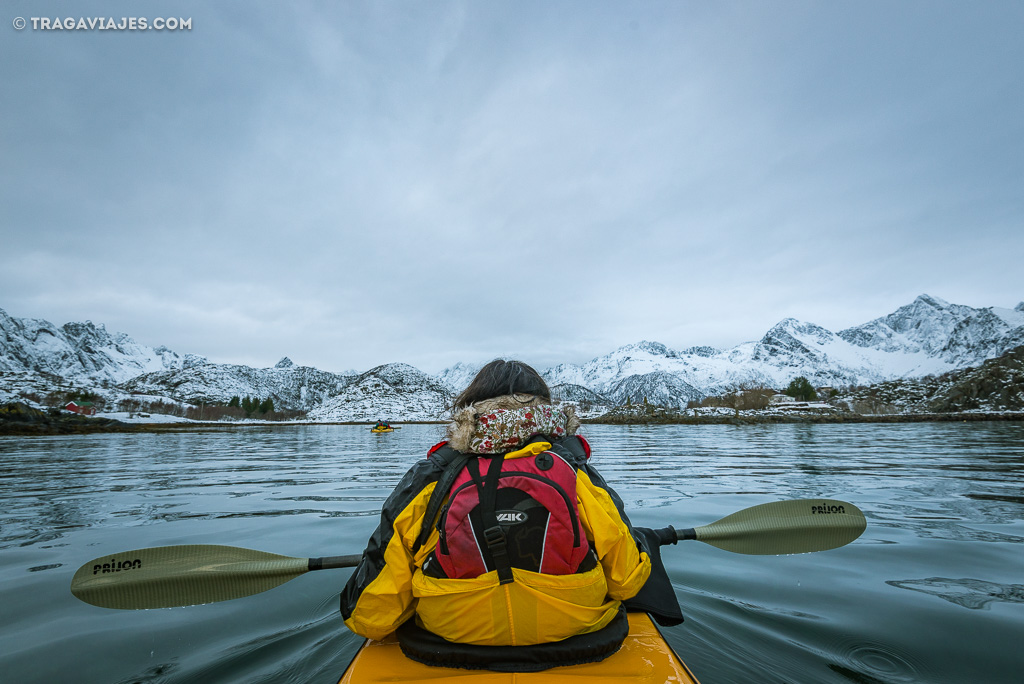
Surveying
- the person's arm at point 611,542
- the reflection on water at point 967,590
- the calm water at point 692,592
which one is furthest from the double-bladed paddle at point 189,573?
the reflection on water at point 967,590

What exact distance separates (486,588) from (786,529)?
120 inches

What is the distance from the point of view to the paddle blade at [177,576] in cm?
326

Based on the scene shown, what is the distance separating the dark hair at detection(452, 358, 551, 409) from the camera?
2.85 meters

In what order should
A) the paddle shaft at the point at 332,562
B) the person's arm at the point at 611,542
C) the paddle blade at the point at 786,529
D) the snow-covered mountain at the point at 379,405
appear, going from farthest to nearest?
the snow-covered mountain at the point at 379,405, the paddle blade at the point at 786,529, the paddle shaft at the point at 332,562, the person's arm at the point at 611,542

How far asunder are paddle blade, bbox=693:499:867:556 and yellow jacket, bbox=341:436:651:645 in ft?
5.96

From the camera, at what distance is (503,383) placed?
9.43 ft

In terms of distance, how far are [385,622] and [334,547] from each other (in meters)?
3.95

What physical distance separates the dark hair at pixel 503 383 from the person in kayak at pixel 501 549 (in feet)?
0.91

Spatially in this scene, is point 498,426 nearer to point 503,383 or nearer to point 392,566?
point 503,383

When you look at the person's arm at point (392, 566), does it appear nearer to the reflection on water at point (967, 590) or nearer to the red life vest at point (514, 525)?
the red life vest at point (514, 525)

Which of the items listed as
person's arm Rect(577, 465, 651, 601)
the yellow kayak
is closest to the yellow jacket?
person's arm Rect(577, 465, 651, 601)

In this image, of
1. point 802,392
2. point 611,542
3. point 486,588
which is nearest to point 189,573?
point 486,588

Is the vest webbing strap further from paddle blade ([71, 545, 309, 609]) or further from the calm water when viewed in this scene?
paddle blade ([71, 545, 309, 609])

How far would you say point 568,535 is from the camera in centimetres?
219
